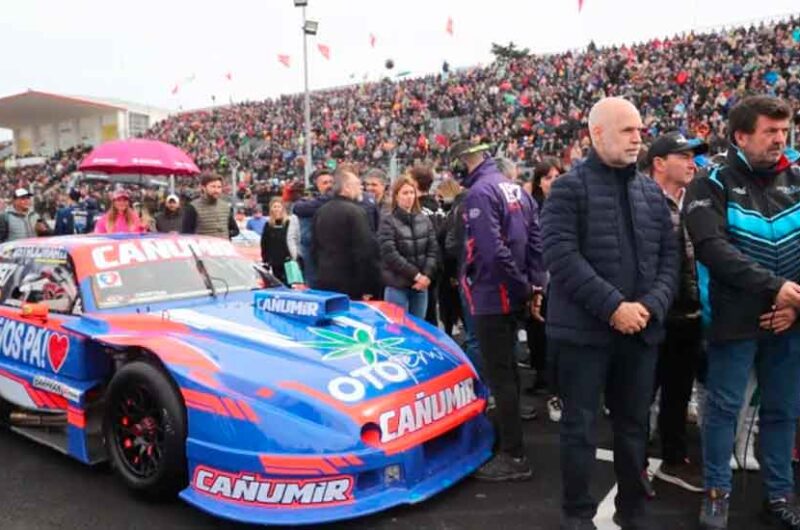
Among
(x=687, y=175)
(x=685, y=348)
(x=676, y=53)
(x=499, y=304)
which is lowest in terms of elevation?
(x=685, y=348)

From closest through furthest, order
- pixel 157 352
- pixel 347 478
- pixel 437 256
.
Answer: pixel 347 478, pixel 157 352, pixel 437 256

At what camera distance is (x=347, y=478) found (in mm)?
2982

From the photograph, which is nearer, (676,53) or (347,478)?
(347,478)

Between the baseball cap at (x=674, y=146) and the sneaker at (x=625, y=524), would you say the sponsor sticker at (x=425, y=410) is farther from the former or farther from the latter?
the baseball cap at (x=674, y=146)

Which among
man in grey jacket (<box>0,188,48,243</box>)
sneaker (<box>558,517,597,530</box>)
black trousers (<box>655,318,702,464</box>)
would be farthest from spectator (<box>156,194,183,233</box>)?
sneaker (<box>558,517,597,530</box>)

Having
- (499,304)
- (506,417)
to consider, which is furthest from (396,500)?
(499,304)

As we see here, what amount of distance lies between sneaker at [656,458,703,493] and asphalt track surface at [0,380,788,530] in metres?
0.06

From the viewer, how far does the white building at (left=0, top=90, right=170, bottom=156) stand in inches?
1785

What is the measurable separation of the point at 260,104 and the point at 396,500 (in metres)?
40.3

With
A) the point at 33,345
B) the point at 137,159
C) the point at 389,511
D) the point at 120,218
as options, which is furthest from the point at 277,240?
the point at 389,511

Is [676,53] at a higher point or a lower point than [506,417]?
higher

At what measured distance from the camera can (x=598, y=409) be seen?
2.87 m

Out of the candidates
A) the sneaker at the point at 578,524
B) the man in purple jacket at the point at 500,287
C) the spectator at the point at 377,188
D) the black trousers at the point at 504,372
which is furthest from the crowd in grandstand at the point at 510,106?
the sneaker at the point at 578,524

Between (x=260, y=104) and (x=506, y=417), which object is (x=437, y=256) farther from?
(x=260, y=104)
